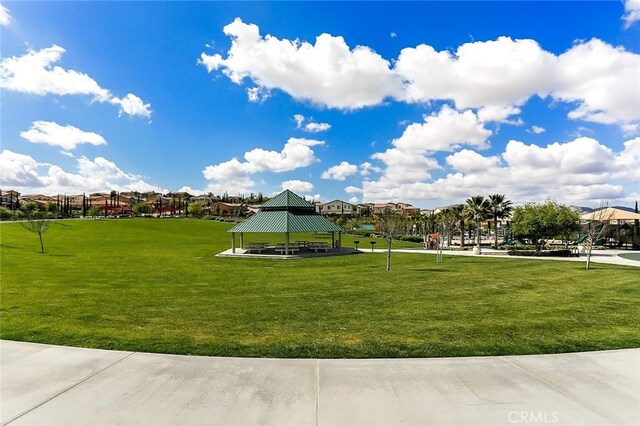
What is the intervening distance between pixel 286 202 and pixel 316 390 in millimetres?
30242

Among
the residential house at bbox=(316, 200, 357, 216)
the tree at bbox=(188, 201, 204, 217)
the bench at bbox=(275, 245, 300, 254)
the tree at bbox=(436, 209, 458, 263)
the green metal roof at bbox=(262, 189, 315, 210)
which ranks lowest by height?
the bench at bbox=(275, 245, 300, 254)

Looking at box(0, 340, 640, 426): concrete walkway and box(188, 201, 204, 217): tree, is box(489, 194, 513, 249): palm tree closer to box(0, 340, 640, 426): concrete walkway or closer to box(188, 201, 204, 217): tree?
box(0, 340, 640, 426): concrete walkway

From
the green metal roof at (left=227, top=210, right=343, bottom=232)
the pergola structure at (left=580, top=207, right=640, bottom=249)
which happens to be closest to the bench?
the green metal roof at (left=227, top=210, right=343, bottom=232)

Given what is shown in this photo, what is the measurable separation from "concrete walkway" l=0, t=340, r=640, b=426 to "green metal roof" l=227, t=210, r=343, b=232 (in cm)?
2477

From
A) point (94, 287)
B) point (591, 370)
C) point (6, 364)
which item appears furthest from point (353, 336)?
point (94, 287)

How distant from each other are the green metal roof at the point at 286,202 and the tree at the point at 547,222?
25.2m

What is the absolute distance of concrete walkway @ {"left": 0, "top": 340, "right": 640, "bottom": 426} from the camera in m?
4.35

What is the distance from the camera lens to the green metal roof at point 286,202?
34.8 meters

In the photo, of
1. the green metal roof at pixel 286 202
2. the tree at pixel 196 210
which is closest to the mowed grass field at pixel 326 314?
the green metal roof at pixel 286 202

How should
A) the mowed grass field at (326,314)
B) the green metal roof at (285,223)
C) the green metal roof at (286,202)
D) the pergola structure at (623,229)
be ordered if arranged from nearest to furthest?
the mowed grass field at (326,314), the green metal roof at (285,223), the green metal roof at (286,202), the pergola structure at (623,229)

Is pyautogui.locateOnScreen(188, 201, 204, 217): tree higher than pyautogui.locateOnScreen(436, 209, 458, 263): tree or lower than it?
higher

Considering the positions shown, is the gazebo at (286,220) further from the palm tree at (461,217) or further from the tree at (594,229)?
the palm tree at (461,217)

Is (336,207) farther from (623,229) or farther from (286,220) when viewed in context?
(286,220)

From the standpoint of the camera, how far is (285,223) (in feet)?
105
